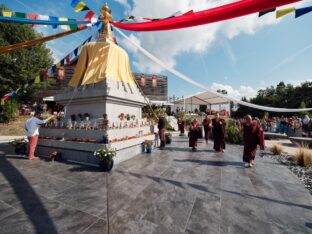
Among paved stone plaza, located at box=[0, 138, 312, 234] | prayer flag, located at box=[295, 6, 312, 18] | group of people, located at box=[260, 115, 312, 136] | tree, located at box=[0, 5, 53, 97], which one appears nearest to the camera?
paved stone plaza, located at box=[0, 138, 312, 234]

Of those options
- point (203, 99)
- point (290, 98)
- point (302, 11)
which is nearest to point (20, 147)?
point (302, 11)

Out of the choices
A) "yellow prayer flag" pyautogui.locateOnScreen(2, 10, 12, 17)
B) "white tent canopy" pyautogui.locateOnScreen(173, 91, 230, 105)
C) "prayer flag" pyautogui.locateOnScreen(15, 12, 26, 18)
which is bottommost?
"white tent canopy" pyautogui.locateOnScreen(173, 91, 230, 105)

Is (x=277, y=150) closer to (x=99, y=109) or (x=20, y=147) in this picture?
(x=99, y=109)

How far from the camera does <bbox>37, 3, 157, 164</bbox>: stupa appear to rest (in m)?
6.02

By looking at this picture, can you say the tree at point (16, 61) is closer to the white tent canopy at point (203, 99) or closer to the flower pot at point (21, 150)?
the flower pot at point (21, 150)

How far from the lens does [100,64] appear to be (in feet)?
25.3

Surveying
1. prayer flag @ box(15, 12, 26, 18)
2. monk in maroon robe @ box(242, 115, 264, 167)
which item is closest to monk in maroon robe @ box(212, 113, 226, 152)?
monk in maroon robe @ box(242, 115, 264, 167)

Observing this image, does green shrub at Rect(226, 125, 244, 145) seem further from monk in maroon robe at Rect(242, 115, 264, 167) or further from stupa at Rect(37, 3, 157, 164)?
stupa at Rect(37, 3, 157, 164)

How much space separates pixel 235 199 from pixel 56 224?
3.39 metres

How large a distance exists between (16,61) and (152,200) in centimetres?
2416

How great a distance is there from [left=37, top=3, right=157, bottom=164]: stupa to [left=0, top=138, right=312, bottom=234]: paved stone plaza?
3.12 ft

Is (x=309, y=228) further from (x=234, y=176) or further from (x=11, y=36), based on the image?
(x=11, y=36)

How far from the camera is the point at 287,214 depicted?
9.63 ft

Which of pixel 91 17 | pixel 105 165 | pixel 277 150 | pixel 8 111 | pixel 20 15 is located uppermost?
pixel 91 17
